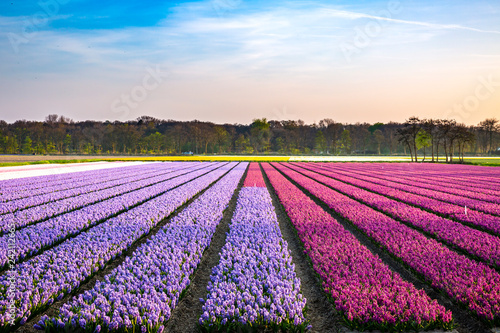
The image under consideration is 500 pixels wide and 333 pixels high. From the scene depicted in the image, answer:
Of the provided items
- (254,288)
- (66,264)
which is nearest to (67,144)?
(66,264)

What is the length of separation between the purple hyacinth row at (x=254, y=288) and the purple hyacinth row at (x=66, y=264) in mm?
2441

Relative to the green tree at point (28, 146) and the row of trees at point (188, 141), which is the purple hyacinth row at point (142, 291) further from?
the green tree at point (28, 146)

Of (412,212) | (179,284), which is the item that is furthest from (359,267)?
(412,212)

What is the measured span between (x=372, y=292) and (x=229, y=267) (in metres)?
2.64

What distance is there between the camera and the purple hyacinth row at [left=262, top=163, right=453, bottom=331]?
477 centimetres

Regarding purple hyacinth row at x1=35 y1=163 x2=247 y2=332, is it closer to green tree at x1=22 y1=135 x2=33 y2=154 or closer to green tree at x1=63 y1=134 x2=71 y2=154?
green tree at x1=63 y1=134 x2=71 y2=154

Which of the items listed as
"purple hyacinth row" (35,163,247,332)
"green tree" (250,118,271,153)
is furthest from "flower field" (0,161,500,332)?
"green tree" (250,118,271,153)

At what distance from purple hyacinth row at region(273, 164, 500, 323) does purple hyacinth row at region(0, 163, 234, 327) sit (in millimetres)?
6329

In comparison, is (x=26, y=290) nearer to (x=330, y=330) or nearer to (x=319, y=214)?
(x=330, y=330)

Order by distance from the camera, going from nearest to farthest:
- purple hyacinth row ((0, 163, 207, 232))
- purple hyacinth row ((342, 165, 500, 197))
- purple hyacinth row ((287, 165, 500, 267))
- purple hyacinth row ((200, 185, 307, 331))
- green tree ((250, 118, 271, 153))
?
purple hyacinth row ((200, 185, 307, 331)) → purple hyacinth row ((287, 165, 500, 267)) → purple hyacinth row ((0, 163, 207, 232)) → purple hyacinth row ((342, 165, 500, 197)) → green tree ((250, 118, 271, 153))

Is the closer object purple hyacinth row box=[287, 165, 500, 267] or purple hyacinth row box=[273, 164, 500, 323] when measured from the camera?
purple hyacinth row box=[273, 164, 500, 323]

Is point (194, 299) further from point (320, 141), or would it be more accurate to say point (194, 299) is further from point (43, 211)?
point (320, 141)

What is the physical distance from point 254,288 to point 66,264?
148 inches

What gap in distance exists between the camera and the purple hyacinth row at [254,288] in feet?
15.6
